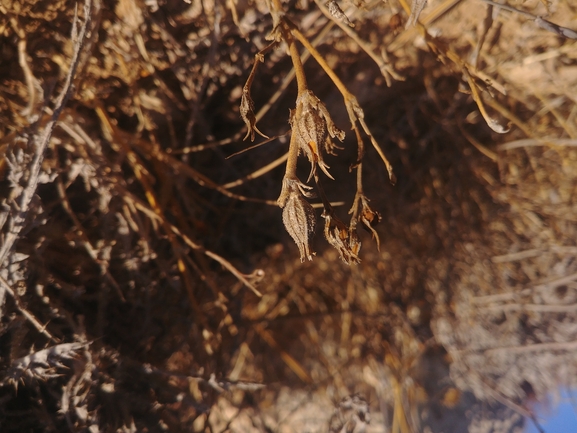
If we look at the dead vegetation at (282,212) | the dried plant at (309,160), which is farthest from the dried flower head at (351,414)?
the dried plant at (309,160)

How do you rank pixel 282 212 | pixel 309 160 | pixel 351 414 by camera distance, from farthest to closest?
pixel 351 414 < pixel 282 212 < pixel 309 160

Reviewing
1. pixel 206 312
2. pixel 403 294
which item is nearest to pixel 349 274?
pixel 403 294

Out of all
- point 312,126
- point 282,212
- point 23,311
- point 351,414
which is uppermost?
point 312,126

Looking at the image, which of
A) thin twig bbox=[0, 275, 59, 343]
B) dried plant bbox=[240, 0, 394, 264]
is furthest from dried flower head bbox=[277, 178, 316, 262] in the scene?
thin twig bbox=[0, 275, 59, 343]

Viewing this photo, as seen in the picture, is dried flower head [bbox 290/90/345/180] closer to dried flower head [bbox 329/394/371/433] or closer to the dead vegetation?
→ the dead vegetation

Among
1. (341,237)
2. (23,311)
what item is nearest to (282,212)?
(341,237)

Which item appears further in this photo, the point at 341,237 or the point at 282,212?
the point at 282,212

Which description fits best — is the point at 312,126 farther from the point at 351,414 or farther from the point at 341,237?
the point at 351,414

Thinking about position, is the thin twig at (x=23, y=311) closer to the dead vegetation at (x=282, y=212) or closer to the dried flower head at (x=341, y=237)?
the dead vegetation at (x=282, y=212)
